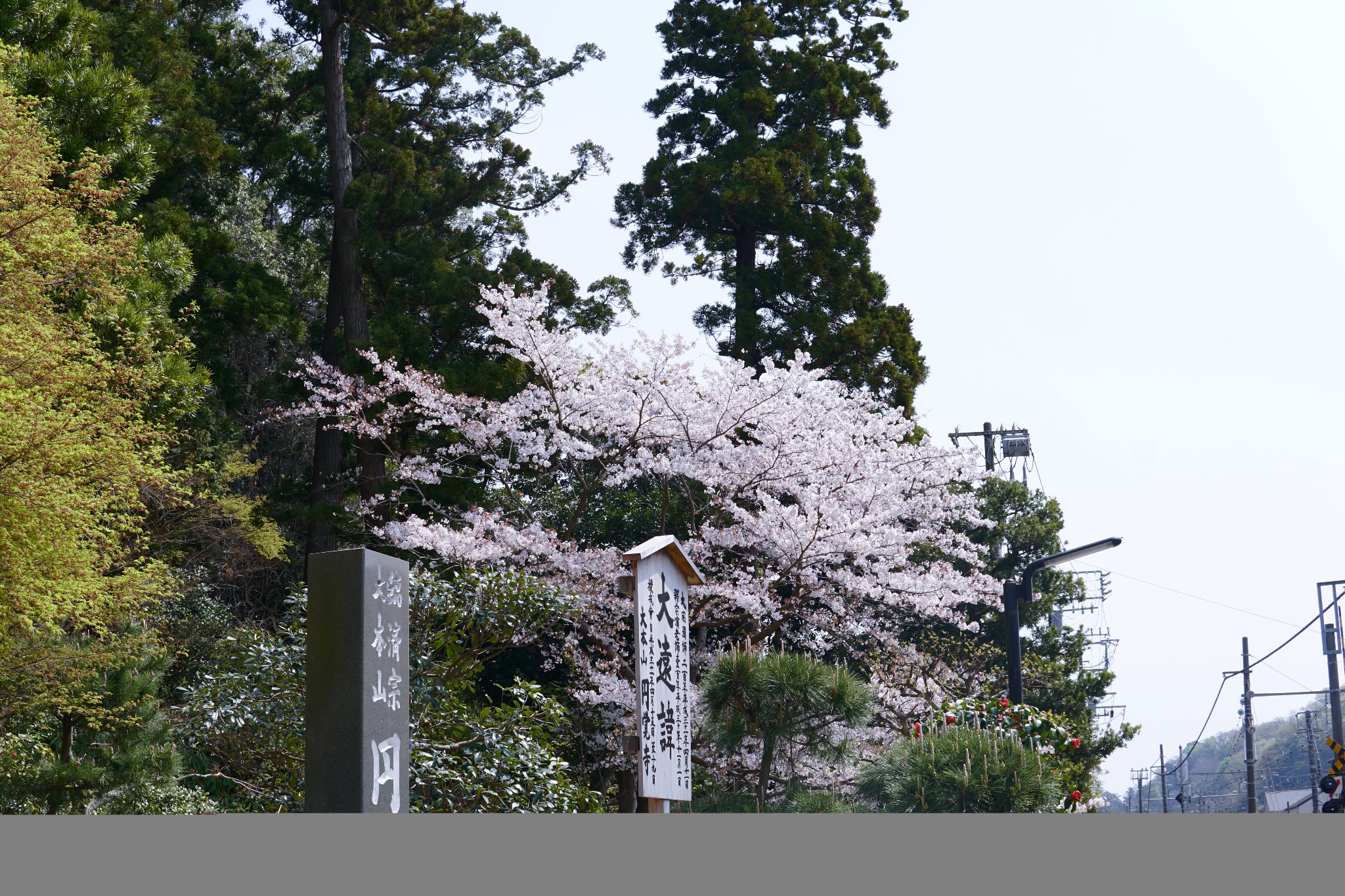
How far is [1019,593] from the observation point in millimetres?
11305

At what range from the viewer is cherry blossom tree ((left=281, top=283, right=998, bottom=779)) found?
11578mm

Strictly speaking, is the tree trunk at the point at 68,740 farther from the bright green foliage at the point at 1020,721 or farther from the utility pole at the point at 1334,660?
the utility pole at the point at 1334,660

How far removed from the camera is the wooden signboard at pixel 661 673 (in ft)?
22.1

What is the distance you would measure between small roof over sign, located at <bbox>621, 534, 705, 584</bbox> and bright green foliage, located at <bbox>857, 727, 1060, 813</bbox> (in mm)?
1889

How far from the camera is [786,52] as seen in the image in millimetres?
17109

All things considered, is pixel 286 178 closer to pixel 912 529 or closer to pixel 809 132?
pixel 809 132

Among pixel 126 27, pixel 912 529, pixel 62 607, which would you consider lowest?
pixel 62 607

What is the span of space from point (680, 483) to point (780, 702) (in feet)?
17.9

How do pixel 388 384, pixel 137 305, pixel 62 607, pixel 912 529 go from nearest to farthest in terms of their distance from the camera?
1. pixel 62 607
2. pixel 137 305
3. pixel 388 384
4. pixel 912 529

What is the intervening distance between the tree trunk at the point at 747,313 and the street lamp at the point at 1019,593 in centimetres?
581

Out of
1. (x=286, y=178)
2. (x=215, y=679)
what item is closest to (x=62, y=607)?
(x=215, y=679)

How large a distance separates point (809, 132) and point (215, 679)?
12217 millimetres

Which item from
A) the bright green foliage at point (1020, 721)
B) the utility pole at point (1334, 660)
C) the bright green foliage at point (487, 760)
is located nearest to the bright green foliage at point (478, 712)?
the bright green foliage at point (487, 760)

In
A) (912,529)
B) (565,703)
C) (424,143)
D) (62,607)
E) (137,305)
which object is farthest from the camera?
(424,143)
